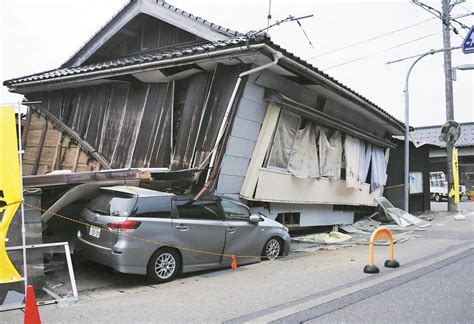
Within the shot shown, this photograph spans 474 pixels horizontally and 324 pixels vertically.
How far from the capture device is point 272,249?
9.40 metres

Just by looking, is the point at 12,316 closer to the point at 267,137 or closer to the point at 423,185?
the point at 267,137

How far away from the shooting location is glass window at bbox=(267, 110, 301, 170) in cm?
1084

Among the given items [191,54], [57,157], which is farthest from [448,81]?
[57,157]

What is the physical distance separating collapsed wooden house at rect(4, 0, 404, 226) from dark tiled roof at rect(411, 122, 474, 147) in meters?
22.1

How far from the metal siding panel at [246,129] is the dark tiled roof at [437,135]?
83.2ft

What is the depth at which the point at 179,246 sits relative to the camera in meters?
7.55

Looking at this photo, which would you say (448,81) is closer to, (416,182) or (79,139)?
(416,182)

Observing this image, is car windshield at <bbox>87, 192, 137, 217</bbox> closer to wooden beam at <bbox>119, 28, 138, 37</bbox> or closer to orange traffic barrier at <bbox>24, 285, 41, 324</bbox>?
orange traffic barrier at <bbox>24, 285, 41, 324</bbox>

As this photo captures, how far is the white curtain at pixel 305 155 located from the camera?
11.5 m

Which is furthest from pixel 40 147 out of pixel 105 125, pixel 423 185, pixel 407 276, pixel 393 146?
pixel 423 185

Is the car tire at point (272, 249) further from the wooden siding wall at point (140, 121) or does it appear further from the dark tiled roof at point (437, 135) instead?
the dark tiled roof at point (437, 135)

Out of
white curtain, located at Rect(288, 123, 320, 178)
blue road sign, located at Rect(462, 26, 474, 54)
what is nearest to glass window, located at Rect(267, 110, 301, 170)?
white curtain, located at Rect(288, 123, 320, 178)

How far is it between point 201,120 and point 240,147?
1178 millimetres

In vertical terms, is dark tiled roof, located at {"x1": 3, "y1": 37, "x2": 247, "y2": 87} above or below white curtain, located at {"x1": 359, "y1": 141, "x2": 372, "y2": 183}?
above
